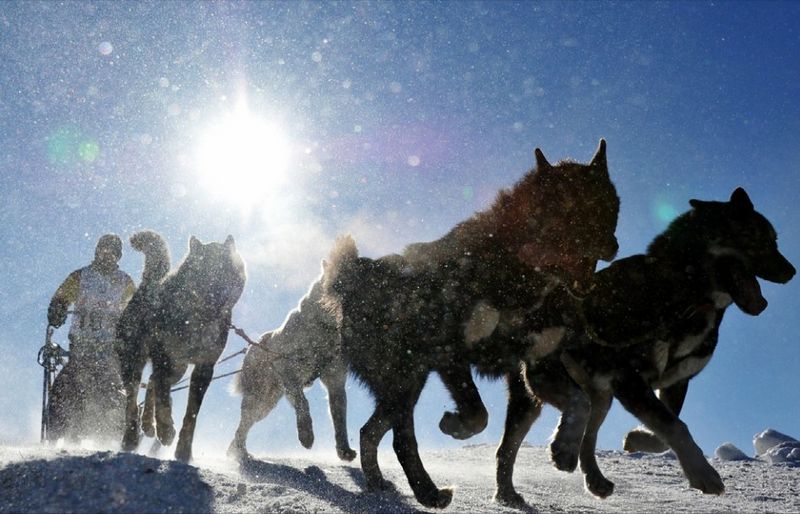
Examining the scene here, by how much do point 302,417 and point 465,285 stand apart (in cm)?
381

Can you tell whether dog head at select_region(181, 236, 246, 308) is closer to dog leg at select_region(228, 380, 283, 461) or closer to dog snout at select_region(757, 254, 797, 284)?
dog leg at select_region(228, 380, 283, 461)

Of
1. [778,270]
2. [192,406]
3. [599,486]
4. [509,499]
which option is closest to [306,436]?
[192,406]

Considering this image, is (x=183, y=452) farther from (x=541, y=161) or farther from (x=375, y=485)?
(x=541, y=161)

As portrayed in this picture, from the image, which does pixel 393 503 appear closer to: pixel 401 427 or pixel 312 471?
pixel 401 427

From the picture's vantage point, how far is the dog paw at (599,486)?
15.0 ft

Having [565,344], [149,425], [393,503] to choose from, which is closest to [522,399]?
[565,344]

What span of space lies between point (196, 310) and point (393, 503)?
3.64 m

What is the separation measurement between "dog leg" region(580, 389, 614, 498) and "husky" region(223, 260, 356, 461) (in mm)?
3768

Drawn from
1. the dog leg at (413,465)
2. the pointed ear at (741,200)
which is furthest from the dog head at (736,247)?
the dog leg at (413,465)

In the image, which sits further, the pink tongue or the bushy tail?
the bushy tail

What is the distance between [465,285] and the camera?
480 centimetres

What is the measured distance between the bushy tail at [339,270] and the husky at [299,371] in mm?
2493

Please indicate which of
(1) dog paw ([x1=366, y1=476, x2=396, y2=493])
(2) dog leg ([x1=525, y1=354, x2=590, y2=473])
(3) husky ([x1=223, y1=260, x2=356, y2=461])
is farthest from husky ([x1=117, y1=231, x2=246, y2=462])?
(2) dog leg ([x1=525, y1=354, x2=590, y2=473])

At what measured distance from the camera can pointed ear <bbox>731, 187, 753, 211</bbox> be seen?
513cm
